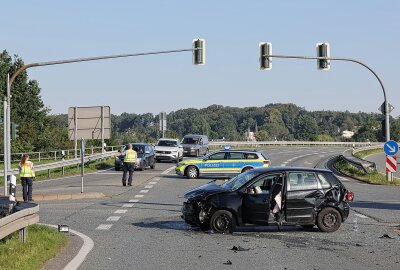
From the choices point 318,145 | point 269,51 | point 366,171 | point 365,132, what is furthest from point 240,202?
point 365,132

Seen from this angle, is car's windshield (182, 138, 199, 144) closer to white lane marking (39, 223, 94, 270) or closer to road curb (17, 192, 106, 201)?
road curb (17, 192, 106, 201)

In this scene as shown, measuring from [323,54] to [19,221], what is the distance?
21.1 m

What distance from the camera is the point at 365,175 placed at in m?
34.6

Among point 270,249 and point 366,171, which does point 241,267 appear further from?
point 366,171

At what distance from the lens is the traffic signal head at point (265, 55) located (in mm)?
28844

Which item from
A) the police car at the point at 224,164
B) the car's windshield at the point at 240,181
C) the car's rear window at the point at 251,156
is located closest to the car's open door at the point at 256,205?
the car's windshield at the point at 240,181

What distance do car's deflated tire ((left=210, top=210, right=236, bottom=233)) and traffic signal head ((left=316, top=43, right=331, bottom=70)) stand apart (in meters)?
17.3

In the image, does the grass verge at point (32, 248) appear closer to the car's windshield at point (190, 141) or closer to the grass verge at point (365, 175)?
the grass verge at point (365, 175)

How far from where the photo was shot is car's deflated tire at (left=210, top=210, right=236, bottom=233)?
13648 millimetres

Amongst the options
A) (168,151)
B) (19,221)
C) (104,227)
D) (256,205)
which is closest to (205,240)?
(256,205)

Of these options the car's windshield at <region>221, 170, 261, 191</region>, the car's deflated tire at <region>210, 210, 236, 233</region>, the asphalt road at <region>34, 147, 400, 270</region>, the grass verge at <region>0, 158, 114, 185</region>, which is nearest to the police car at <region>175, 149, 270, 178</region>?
the grass verge at <region>0, 158, 114, 185</region>

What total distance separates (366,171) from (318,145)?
66.9 m

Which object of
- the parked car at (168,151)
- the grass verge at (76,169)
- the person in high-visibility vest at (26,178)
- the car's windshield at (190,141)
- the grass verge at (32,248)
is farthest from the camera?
the car's windshield at (190,141)

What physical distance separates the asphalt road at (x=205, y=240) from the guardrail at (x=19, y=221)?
3.98ft
